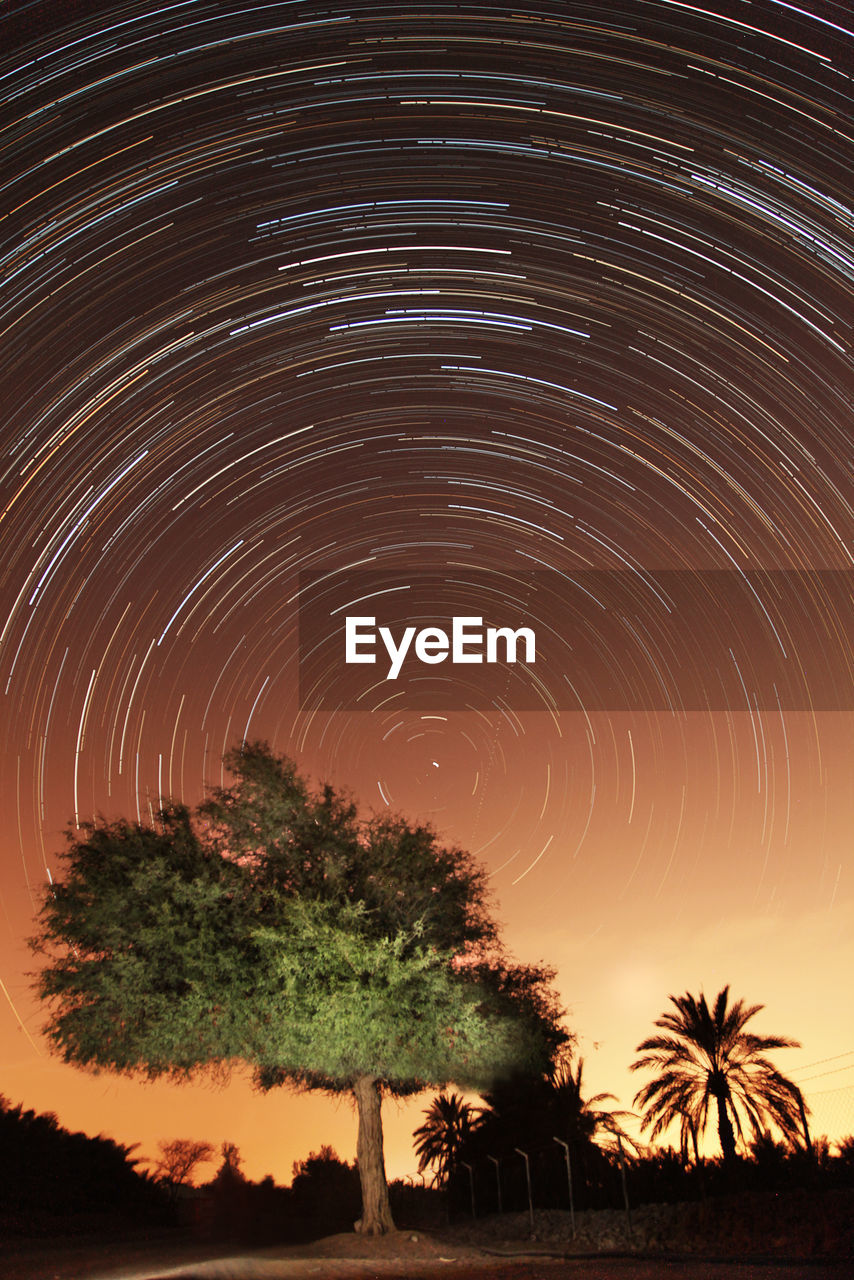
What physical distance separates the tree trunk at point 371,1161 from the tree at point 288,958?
0.05 m

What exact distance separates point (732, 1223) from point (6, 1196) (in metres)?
35.3

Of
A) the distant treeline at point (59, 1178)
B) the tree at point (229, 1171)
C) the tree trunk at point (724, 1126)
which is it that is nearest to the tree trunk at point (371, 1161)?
the tree trunk at point (724, 1126)

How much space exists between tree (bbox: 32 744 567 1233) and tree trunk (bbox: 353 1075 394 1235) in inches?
2.0

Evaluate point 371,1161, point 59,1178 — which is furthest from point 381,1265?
point 59,1178

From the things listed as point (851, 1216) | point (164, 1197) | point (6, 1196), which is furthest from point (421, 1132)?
point (851, 1216)

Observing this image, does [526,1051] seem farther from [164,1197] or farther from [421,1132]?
[164,1197]

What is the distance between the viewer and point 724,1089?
3616 centimetres

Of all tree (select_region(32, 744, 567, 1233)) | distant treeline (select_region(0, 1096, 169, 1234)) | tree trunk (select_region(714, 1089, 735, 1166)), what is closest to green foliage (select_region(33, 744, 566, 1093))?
tree (select_region(32, 744, 567, 1233))

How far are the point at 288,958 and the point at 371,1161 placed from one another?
23.8ft

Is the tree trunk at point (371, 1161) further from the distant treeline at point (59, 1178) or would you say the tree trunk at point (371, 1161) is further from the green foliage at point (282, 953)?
the distant treeline at point (59, 1178)

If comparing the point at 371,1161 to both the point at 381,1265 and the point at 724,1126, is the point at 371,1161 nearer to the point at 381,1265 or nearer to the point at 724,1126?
the point at 381,1265

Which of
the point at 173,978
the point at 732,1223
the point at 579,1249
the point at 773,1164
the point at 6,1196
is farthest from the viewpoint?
the point at 6,1196

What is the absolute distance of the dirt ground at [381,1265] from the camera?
1712cm

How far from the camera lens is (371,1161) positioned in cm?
2719
